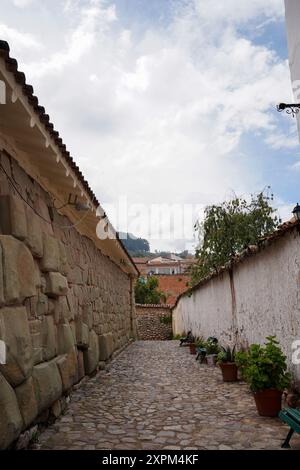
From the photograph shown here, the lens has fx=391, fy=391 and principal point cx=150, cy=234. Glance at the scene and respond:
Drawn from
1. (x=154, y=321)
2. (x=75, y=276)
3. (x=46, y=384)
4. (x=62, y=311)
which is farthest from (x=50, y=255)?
(x=154, y=321)

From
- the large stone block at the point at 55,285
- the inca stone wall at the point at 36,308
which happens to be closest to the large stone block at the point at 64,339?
the inca stone wall at the point at 36,308

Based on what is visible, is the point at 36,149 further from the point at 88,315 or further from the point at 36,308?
the point at 88,315

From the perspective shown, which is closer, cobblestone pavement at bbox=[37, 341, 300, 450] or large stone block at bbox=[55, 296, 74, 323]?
cobblestone pavement at bbox=[37, 341, 300, 450]

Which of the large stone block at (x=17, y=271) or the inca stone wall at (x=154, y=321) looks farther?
the inca stone wall at (x=154, y=321)

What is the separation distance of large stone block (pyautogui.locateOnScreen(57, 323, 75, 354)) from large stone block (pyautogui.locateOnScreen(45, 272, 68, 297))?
1.31ft

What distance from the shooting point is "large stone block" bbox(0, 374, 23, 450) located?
259 centimetres

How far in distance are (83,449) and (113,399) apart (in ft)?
6.24

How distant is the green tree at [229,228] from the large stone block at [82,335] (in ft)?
19.9

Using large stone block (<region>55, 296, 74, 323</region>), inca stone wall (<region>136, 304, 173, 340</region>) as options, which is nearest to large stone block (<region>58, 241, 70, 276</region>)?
large stone block (<region>55, 296, 74, 323</region>)

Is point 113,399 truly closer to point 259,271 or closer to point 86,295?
point 86,295

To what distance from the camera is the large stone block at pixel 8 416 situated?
102 inches

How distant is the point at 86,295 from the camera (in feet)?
21.2

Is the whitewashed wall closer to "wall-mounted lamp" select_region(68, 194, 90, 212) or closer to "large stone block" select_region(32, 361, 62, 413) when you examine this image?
"wall-mounted lamp" select_region(68, 194, 90, 212)

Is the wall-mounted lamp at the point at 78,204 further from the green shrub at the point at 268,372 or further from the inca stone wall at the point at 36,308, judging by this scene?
the green shrub at the point at 268,372
